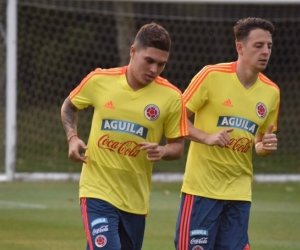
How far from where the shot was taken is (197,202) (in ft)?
21.6

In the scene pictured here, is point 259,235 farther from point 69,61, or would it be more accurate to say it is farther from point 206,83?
point 69,61

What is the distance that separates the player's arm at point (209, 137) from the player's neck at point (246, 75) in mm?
521

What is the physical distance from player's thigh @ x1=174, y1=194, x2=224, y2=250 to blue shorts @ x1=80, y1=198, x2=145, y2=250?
1.70 ft

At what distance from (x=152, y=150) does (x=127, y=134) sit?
34cm

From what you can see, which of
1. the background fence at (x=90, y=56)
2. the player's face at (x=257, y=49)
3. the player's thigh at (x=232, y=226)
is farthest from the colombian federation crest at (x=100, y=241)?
the background fence at (x=90, y=56)

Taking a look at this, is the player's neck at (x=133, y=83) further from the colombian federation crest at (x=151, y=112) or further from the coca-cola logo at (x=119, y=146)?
the coca-cola logo at (x=119, y=146)

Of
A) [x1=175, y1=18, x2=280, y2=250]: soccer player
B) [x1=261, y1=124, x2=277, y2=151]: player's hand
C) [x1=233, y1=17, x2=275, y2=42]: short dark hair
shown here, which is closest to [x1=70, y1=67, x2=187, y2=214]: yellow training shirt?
[x1=175, y1=18, x2=280, y2=250]: soccer player

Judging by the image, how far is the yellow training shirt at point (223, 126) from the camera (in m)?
6.56

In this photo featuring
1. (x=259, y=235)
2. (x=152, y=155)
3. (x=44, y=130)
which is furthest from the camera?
(x=44, y=130)

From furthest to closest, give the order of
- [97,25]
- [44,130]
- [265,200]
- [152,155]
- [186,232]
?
[97,25] < [44,130] < [265,200] < [186,232] < [152,155]

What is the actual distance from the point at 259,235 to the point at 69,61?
25.5 feet

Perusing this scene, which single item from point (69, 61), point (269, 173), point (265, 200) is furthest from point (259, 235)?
point (69, 61)

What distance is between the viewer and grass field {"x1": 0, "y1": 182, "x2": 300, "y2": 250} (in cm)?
916

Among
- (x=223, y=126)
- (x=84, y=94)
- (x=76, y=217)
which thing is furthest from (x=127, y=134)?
(x=76, y=217)
